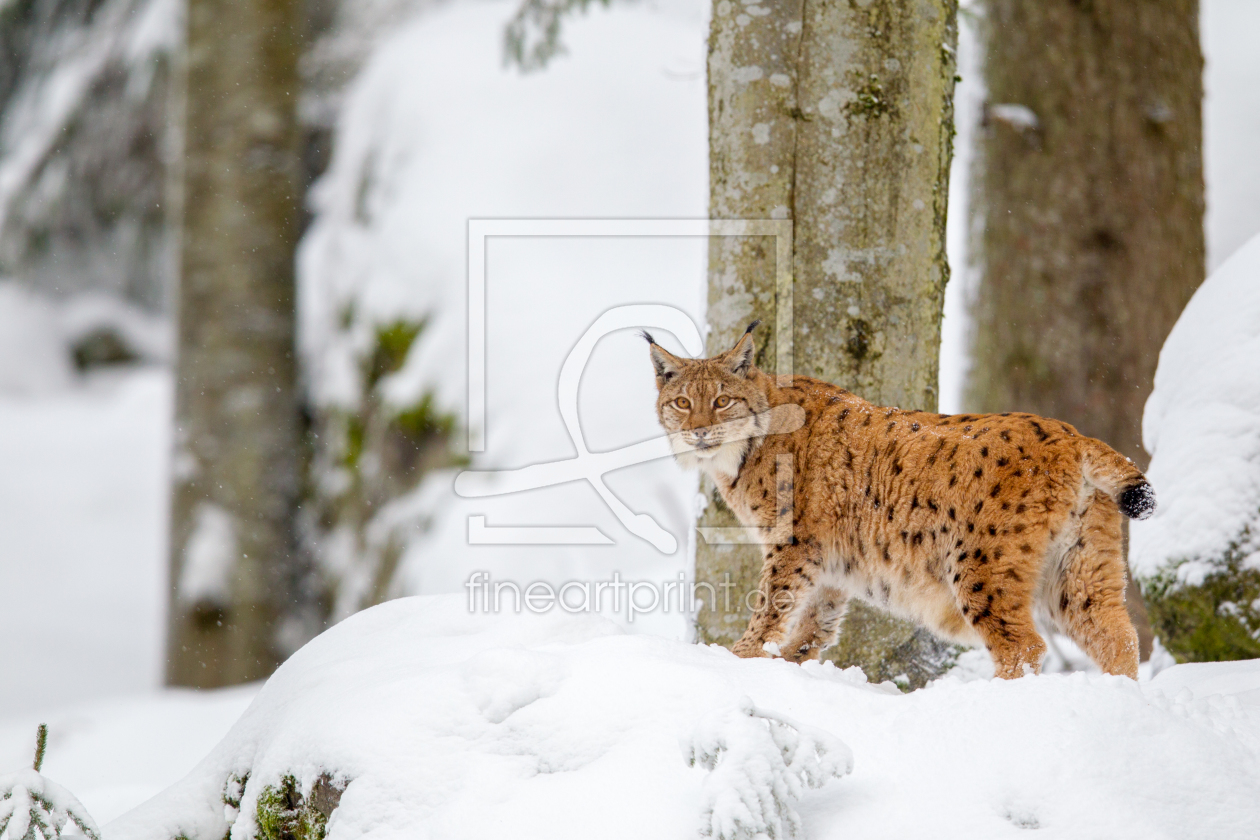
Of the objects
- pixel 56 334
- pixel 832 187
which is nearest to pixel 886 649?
pixel 832 187

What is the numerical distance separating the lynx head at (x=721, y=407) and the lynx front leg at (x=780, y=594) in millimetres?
405

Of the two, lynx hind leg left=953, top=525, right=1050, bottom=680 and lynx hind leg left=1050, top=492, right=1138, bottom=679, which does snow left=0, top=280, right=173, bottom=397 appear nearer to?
lynx hind leg left=953, top=525, right=1050, bottom=680

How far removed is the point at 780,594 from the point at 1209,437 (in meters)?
1.84

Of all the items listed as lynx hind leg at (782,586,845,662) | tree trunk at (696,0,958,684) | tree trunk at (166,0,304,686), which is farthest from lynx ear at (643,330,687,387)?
tree trunk at (166,0,304,686)

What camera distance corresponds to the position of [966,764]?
217 centimetres

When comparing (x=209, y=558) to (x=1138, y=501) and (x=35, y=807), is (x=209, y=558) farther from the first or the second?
(x=1138, y=501)

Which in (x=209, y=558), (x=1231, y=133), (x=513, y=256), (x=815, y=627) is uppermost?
(x=1231, y=133)

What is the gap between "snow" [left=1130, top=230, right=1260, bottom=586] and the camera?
3.89m

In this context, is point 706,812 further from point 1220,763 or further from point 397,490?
point 397,490

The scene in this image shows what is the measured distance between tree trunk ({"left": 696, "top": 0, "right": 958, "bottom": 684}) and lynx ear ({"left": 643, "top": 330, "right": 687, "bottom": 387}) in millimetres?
192

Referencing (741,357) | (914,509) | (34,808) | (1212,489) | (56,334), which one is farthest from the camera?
(56,334)

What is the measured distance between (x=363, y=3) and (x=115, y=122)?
298 cm

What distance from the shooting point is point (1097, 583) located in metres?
3.24

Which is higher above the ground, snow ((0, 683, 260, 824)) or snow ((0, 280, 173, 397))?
snow ((0, 280, 173, 397))
